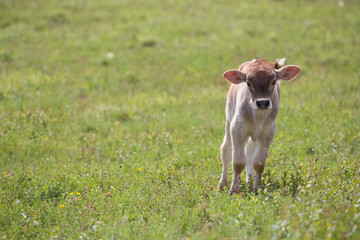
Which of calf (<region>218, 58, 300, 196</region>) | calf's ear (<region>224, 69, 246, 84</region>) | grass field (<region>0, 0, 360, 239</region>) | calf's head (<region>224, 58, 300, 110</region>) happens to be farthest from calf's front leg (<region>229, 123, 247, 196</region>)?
calf's ear (<region>224, 69, 246, 84</region>)

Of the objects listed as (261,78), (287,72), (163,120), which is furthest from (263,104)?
(163,120)

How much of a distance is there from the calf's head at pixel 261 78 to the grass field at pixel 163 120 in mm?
1396

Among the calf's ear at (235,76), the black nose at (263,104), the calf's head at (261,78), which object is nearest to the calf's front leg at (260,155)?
the calf's head at (261,78)

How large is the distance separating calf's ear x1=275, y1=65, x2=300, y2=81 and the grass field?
5.48 feet

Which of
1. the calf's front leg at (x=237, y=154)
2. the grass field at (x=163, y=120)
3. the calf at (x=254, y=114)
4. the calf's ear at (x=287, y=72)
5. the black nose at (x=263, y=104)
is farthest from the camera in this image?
the calf's ear at (x=287, y=72)

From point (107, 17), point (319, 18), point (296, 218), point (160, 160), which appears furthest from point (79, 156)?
point (319, 18)

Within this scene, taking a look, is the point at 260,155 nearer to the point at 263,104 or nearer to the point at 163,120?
the point at 263,104

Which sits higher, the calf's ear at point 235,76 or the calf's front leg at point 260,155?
the calf's ear at point 235,76

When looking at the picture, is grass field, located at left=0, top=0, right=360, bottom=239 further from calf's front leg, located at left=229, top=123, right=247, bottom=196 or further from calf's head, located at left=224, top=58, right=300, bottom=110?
calf's head, located at left=224, top=58, right=300, bottom=110

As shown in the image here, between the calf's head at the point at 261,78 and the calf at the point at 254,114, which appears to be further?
the calf at the point at 254,114

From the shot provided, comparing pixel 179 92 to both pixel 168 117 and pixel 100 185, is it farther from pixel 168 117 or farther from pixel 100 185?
pixel 100 185

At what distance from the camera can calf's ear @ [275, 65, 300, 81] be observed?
23.1 feet

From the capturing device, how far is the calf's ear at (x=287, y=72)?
705 centimetres

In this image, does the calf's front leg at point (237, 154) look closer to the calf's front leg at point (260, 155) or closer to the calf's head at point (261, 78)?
the calf's front leg at point (260, 155)
